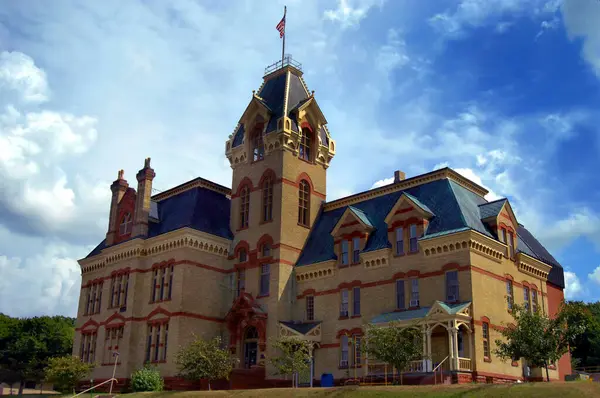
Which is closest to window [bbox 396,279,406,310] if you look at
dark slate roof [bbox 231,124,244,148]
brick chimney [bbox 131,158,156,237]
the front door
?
the front door

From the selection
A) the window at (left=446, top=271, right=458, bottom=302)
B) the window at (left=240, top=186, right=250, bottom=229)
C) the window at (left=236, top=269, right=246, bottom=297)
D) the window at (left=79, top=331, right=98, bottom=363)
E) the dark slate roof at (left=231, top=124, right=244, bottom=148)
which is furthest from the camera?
the dark slate roof at (left=231, top=124, right=244, bottom=148)

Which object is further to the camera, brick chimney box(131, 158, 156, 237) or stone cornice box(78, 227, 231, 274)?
brick chimney box(131, 158, 156, 237)

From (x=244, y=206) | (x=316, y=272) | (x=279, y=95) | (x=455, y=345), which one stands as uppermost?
(x=279, y=95)

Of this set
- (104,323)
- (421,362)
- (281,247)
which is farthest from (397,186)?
(104,323)

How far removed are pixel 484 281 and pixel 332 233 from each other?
12385 millimetres

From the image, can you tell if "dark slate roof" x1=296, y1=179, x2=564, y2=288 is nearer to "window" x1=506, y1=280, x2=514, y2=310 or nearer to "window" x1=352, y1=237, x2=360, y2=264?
"window" x1=352, y1=237, x2=360, y2=264

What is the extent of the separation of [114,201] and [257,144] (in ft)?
48.7

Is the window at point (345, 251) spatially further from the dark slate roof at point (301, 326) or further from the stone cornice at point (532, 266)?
the stone cornice at point (532, 266)

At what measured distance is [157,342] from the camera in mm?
51562

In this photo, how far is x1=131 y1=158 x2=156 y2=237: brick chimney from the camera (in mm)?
55750

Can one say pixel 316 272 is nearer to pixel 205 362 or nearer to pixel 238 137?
pixel 205 362

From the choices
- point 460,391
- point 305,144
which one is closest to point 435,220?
point 305,144

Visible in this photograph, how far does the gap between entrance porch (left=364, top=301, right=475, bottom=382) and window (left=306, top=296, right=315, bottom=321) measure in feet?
28.0

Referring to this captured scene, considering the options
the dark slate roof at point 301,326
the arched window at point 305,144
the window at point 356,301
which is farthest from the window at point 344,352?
the arched window at point 305,144
